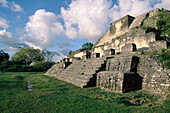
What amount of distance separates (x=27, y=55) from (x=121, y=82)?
3431 centimetres

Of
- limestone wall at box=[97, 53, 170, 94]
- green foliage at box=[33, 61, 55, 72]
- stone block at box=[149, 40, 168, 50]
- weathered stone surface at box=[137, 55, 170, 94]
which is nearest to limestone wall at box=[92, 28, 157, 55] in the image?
stone block at box=[149, 40, 168, 50]

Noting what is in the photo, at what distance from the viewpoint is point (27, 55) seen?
109ft

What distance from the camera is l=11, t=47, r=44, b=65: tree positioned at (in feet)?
104

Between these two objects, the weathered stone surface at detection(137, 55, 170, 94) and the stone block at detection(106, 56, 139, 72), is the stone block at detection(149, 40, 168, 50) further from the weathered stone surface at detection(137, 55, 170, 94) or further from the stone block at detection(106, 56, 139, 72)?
the stone block at detection(106, 56, 139, 72)

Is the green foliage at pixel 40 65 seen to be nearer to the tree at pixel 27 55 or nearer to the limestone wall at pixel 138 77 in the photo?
the tree at pixel 27 55

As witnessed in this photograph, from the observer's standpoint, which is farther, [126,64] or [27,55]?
[27,55]

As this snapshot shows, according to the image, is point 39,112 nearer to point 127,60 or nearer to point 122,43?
point 127,60

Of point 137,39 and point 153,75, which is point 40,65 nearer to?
point 137,39

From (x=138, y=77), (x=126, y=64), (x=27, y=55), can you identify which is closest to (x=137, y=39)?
(x=126, y=64)

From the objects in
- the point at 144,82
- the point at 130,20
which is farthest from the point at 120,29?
the point at 144,82

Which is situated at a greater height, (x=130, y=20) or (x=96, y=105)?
(x=130, y=20)

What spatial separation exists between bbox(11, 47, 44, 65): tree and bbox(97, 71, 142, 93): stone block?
32.4 meters

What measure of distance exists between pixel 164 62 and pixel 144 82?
3.97ft

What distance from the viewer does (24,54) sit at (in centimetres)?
3269
